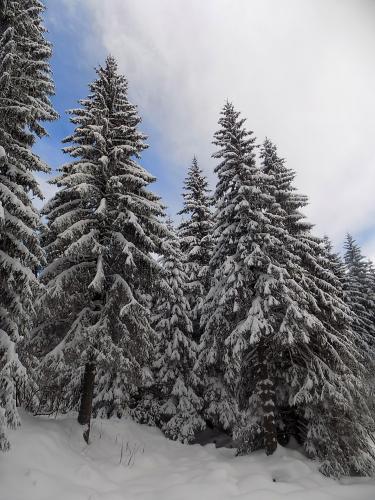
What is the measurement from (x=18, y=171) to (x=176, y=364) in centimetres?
1335

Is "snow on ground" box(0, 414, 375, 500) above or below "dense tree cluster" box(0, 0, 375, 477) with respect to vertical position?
below

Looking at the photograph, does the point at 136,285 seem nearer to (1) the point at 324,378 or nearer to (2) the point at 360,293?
(1) the point at 324,378

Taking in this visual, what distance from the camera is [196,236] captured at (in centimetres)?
2320

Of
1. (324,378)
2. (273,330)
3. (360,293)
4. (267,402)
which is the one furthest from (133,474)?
(360,293)

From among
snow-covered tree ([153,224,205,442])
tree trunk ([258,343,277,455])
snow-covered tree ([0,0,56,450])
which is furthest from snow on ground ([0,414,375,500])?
snow-covered tree ([153,224,205,442])

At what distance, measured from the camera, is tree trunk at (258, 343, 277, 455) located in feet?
41.6

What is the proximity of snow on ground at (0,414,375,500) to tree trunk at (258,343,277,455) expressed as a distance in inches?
20.8

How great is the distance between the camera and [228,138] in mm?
16312

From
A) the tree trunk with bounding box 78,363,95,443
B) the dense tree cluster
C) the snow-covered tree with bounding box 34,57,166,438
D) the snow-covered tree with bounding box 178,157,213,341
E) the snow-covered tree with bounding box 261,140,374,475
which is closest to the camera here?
the dense tree cluster

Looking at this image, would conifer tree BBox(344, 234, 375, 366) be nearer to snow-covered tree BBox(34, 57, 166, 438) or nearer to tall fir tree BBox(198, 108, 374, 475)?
tall fir tree BBox(198, 108, 374, 475)

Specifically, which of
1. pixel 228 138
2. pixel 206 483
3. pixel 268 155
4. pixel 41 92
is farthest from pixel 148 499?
pixel 268 155

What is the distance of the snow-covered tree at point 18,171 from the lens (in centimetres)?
896

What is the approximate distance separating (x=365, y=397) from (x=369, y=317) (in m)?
22.6

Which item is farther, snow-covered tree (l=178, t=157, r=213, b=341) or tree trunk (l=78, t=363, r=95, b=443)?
snow-covered tree (l=178, t=157, r=213, b=341)
